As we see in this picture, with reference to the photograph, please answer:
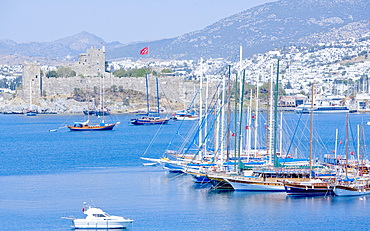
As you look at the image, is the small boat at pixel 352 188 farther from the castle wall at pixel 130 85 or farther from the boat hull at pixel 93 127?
the castle wall at pixel 130 85

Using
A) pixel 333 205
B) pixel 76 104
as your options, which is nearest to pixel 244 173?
pixel 333 205

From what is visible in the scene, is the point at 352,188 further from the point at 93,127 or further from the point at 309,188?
the point at 93,127

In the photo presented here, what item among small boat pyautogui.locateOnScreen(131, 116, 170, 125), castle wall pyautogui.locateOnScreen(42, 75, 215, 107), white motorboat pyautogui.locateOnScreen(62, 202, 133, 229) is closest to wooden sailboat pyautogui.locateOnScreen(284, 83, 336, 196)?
white motorboat pyautogui.locateOnScreen(62, 202, 133, 229)

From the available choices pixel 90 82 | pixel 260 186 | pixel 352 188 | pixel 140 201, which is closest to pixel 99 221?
pixel 140 201

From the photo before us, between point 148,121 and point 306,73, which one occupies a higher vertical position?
point 306,73

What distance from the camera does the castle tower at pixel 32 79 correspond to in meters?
82.8

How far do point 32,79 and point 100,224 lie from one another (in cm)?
6319

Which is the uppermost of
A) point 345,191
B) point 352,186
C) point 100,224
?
point 352,186

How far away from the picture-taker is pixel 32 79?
272ft

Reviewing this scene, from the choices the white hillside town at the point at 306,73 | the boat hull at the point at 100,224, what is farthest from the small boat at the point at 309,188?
the white hillside town at the point at 306,73

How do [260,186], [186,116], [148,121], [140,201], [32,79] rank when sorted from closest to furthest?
[140,201] < [260,186] < [148,121] < [186,116] < [32,79]

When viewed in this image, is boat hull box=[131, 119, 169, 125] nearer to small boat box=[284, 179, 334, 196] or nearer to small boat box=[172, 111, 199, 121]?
small boat box=[172, 111, 199, 121]

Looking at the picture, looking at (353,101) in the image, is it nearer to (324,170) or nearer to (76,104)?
(76,104)

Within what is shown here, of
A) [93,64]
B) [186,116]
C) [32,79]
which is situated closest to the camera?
[186,116]
